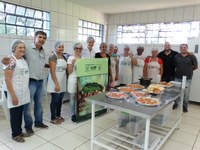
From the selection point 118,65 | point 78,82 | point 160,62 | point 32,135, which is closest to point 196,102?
point 160,62

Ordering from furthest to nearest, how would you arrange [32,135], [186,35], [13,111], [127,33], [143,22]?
[127,33]
[143,22]
[186,35]
[32,135]
[13,111]

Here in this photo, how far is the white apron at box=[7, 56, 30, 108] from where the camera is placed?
2025 mm

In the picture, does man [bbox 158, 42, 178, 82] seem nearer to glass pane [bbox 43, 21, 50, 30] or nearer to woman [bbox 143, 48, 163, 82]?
woman [bbox 143, 48, 163, 82]

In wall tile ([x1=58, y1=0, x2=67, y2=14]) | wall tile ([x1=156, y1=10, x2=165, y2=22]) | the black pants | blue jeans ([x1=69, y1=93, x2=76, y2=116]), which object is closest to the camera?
the black pants

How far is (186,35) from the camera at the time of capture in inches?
178

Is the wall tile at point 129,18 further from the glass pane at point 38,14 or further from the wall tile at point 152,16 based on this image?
the glass pane at point 38,14

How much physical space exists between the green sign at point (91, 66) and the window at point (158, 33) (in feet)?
8.12

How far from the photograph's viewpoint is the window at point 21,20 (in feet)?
10.7

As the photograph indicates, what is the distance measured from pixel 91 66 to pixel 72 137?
1137 millimetres

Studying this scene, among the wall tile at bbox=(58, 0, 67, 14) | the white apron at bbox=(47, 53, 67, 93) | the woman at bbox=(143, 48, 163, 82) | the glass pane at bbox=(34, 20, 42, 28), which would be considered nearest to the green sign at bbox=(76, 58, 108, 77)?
the white apron at bbox=(47, 53, 67, 93)

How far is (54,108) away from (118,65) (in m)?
1.63

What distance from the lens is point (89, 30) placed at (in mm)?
5152

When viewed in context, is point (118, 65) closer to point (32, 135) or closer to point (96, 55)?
point (96, 55)

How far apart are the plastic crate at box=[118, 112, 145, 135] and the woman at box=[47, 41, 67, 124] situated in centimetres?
102
